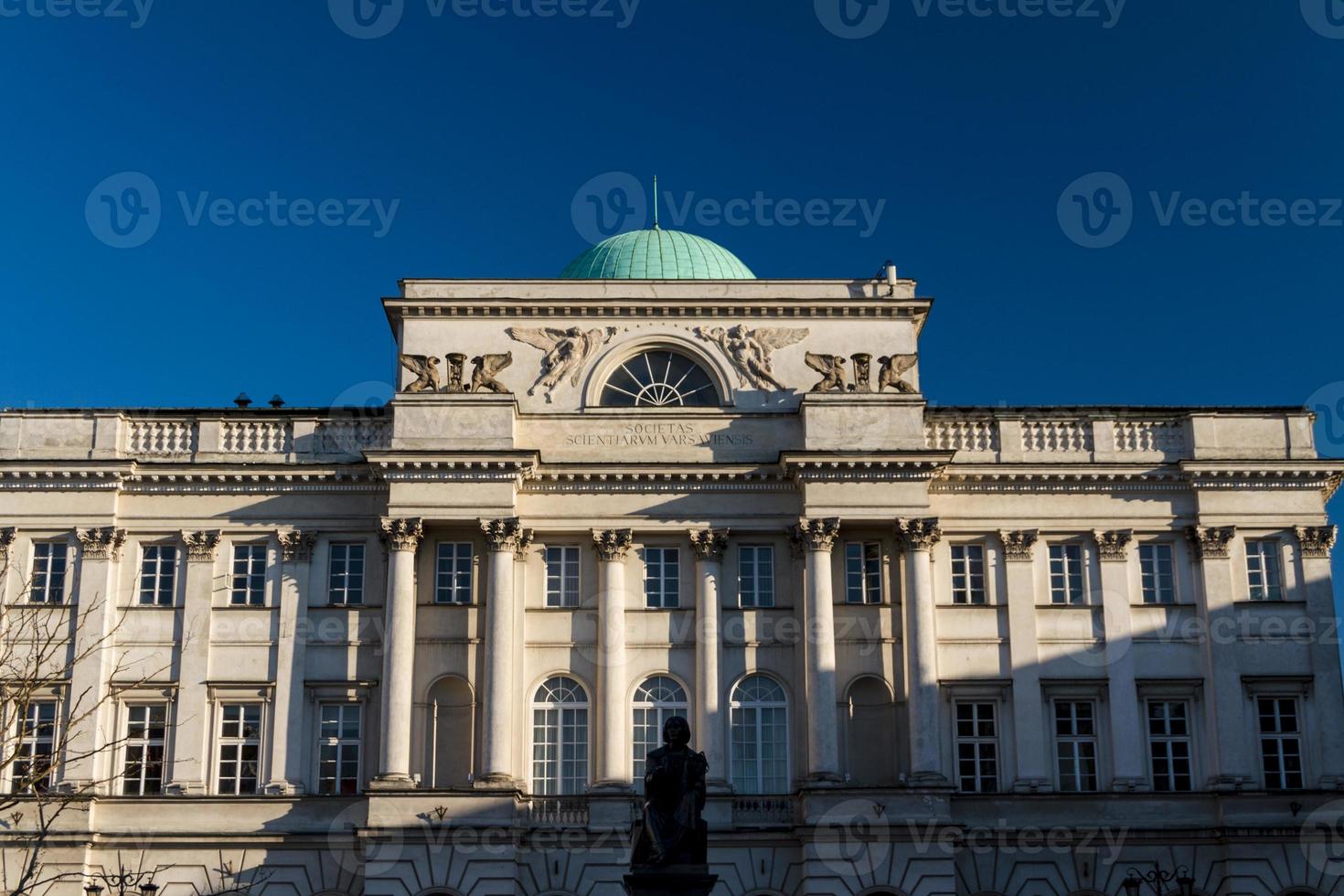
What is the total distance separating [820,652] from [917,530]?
390 cm

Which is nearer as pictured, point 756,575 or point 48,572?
point 48,572

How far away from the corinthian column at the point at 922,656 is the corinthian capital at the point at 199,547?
1736 cm

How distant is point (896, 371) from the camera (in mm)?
45312

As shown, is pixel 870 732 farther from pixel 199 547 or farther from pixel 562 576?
pixel 199 547

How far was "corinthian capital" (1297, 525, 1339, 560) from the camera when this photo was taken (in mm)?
44781

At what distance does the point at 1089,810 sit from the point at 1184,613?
5.77m

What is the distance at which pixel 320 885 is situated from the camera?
4188 cm

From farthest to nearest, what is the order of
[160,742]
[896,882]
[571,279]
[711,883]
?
[571,279]
[160,742]
[896,882]
[711,883]

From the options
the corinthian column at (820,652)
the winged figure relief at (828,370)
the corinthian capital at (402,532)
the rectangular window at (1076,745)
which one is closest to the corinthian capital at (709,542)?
the corinthian column at (820,652)

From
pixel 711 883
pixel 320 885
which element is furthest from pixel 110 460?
pixel 711 883

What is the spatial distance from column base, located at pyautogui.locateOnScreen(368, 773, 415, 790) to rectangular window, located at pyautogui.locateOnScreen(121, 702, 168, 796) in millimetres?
5811

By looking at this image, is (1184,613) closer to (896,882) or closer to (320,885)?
(896,882)

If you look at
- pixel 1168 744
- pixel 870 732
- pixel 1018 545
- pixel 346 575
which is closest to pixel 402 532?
pixel 346 575

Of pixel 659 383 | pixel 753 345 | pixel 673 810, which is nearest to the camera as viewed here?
pixel 673 810
